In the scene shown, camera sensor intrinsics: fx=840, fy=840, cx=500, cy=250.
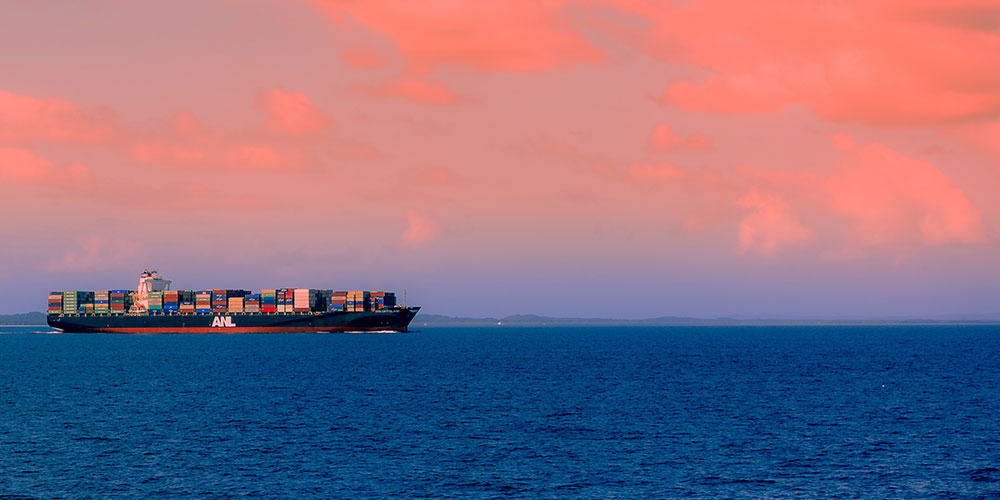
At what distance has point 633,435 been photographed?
57.2 metres

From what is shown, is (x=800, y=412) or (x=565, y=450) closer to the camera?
(x=565, y=450)

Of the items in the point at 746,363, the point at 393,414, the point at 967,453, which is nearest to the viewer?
the point at 967,453

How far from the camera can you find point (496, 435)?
2243 inches

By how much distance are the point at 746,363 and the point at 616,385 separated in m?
47.8

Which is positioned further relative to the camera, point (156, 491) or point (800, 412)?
point (800, 412)

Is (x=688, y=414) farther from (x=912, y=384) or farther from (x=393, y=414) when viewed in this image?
(x=912, y=384)

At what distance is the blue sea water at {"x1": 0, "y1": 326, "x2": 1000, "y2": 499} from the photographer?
42781 mm

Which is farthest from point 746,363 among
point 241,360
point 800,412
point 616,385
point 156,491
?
point 156,491

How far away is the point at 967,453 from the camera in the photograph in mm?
51094

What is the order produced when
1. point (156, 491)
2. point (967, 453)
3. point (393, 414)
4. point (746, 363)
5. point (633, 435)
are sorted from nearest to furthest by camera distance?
1. point (156, 491)
2. point (967, 453)
3. point (633, 435)
4. point (393, 414)
5. point (746, 363)

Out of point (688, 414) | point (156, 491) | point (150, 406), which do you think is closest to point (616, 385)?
point (688, 414)

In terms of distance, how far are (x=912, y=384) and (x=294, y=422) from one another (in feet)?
223

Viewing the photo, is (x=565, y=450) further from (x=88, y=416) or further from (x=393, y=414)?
(x=88, y=416)

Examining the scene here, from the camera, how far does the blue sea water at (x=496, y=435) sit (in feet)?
140
